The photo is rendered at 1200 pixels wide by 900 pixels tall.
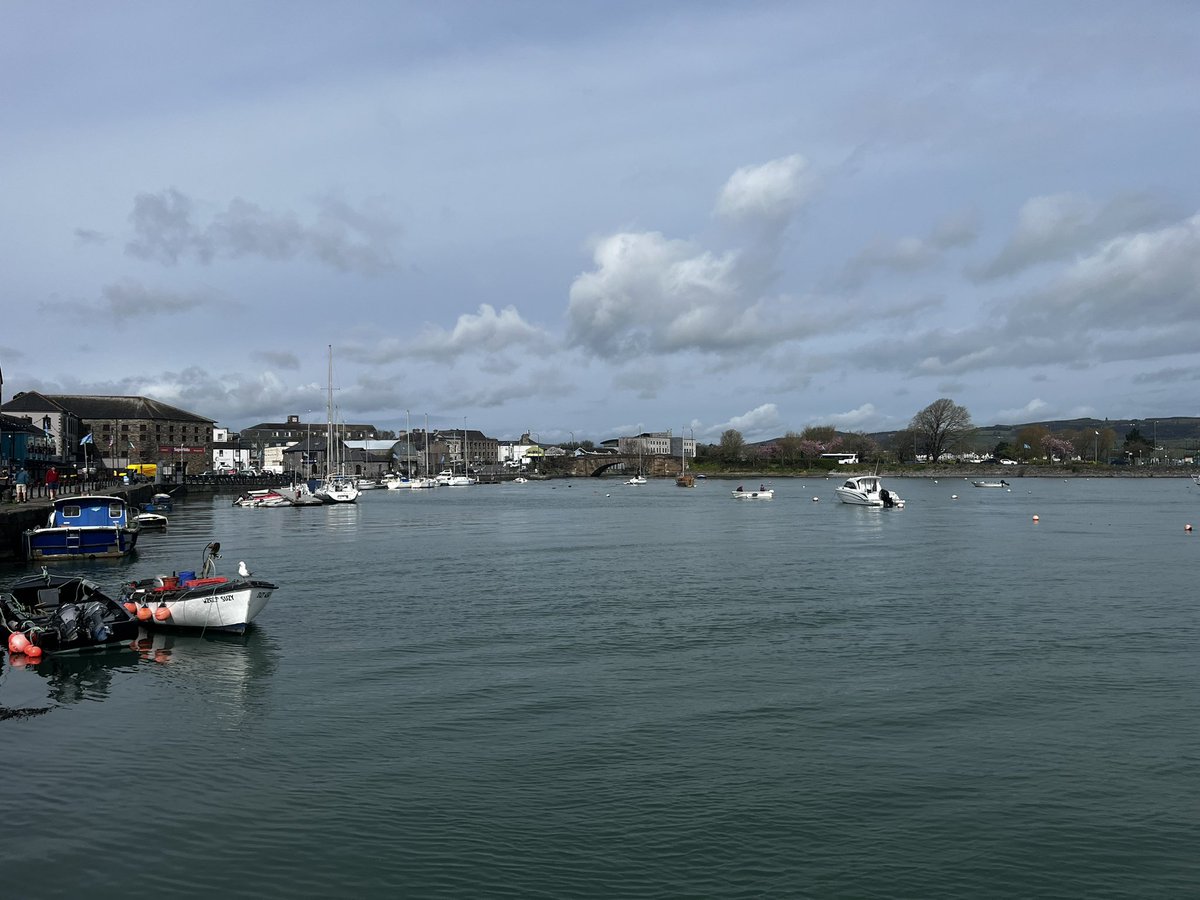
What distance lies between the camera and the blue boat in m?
47.6

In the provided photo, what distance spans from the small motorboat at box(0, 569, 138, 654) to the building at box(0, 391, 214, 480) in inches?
4886

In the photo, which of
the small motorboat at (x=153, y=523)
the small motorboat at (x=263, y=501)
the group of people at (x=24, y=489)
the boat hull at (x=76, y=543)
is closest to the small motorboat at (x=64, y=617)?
the boat hull at (x=76, y=543)

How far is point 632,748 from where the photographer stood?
55.6 feet

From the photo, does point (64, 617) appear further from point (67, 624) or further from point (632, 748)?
point (632, 748)

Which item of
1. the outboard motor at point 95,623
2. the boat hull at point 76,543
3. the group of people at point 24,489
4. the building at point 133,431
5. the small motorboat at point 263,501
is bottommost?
the outboard motor at point 95,623

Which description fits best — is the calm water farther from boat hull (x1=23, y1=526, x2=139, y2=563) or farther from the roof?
the roof

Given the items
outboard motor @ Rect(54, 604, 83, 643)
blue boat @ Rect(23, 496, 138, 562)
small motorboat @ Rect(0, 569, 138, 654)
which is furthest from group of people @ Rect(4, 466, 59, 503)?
outboard motor @ Rect(54, 604, 83, 643)

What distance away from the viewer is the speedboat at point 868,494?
302 feet

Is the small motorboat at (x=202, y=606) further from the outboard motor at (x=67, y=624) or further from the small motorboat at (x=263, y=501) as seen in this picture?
the small motorboat at (x=263, y=501)

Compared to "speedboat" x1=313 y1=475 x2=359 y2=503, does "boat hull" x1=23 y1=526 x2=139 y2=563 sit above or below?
below

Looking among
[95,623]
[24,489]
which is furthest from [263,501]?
[95,623]

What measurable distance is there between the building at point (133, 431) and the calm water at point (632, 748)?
130m

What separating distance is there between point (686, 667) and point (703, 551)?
29.5 meters

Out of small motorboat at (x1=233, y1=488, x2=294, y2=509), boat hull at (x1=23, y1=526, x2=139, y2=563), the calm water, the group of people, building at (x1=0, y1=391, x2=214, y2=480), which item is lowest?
the calm water
